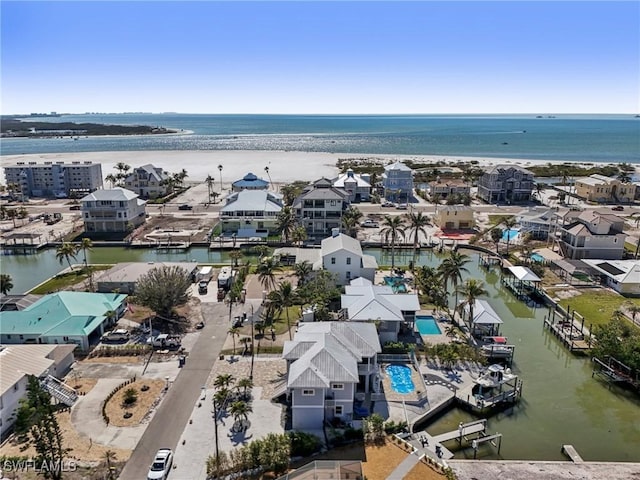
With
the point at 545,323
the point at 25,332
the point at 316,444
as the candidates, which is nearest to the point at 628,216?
the point at 545,323

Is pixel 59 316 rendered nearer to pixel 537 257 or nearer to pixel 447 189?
pixel 537 257

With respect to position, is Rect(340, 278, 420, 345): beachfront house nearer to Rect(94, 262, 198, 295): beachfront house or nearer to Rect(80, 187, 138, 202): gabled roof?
Rect(94, 262, 198, 295): beachfront house

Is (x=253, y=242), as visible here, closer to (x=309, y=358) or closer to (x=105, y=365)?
(x=105, y=365)

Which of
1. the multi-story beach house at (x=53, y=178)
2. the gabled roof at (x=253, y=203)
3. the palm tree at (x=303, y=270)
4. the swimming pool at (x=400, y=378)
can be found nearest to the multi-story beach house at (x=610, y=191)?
the gabled roof at (x=253, y=203)

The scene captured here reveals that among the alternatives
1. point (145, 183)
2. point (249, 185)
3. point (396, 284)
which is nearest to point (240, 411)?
point (396, 284)

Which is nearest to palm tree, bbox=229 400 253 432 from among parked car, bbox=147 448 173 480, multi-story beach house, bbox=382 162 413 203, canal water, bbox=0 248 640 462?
parked car, bbox=147 448 173 480

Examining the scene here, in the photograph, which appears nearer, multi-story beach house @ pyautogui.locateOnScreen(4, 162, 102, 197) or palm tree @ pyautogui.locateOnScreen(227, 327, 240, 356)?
palm tree @ pyautogui.locateOnScreen(227, 327, 240, 356)
